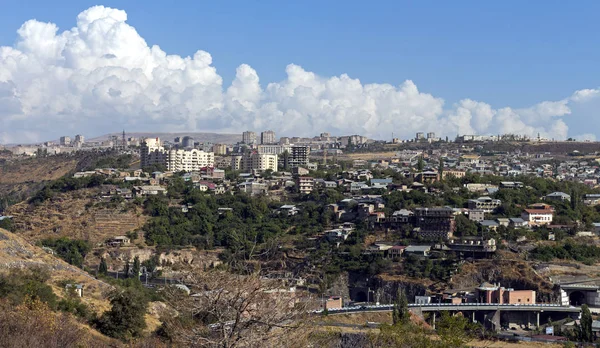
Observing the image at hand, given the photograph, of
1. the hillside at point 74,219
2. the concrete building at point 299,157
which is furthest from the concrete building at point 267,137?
the hillside at point 74,219

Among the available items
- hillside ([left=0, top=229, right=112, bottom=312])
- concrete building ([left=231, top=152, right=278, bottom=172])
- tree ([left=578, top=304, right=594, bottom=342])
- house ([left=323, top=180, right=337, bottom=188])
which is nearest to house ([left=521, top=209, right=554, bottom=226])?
house ([left=323, top=180, right=337, bottom=188])

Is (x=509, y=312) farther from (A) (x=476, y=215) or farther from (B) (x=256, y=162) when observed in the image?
(B) (x=256, y=162)

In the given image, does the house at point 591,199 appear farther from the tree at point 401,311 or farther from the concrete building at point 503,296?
the tree at point 401,311

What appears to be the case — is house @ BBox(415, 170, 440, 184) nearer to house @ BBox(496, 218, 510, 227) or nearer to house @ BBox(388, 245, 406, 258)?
house @ BBox(496, 218, 510, 227)

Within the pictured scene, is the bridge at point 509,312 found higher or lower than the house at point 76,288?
lower

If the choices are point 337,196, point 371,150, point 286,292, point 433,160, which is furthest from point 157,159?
point 286,292
